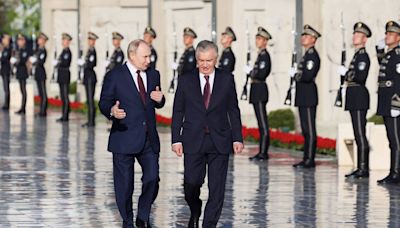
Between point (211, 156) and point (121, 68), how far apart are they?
1.19 metres

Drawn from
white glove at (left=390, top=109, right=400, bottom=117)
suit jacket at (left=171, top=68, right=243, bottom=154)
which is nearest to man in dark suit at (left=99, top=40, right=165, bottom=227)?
suit jacket at (left=171, top=68, right=243, bottom=154)

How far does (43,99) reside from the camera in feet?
112

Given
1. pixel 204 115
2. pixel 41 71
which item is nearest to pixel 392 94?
pixel 204 115

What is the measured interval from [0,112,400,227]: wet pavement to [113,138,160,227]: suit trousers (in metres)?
0.57

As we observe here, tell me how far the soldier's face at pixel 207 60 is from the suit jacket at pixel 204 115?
0.13 meters

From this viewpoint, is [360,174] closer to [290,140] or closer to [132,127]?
[290,140]

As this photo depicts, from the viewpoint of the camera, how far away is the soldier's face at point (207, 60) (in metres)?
13.0

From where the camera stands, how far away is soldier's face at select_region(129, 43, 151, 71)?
13320 millimetres

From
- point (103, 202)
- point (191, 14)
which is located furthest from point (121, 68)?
point (191, 14)

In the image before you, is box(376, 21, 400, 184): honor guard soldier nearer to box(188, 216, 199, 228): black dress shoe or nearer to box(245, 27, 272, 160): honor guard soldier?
box(245, 27, 272, 160): honor guard soldier

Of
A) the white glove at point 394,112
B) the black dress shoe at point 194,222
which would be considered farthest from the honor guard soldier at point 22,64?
the black dress shoe at point 194,222

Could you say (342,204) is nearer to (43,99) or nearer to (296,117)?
(296,117)

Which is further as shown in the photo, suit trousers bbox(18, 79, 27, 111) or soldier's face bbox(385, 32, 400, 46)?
suit trousers bbox(18, 79, 27, 111)

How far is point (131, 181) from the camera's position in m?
13.5
